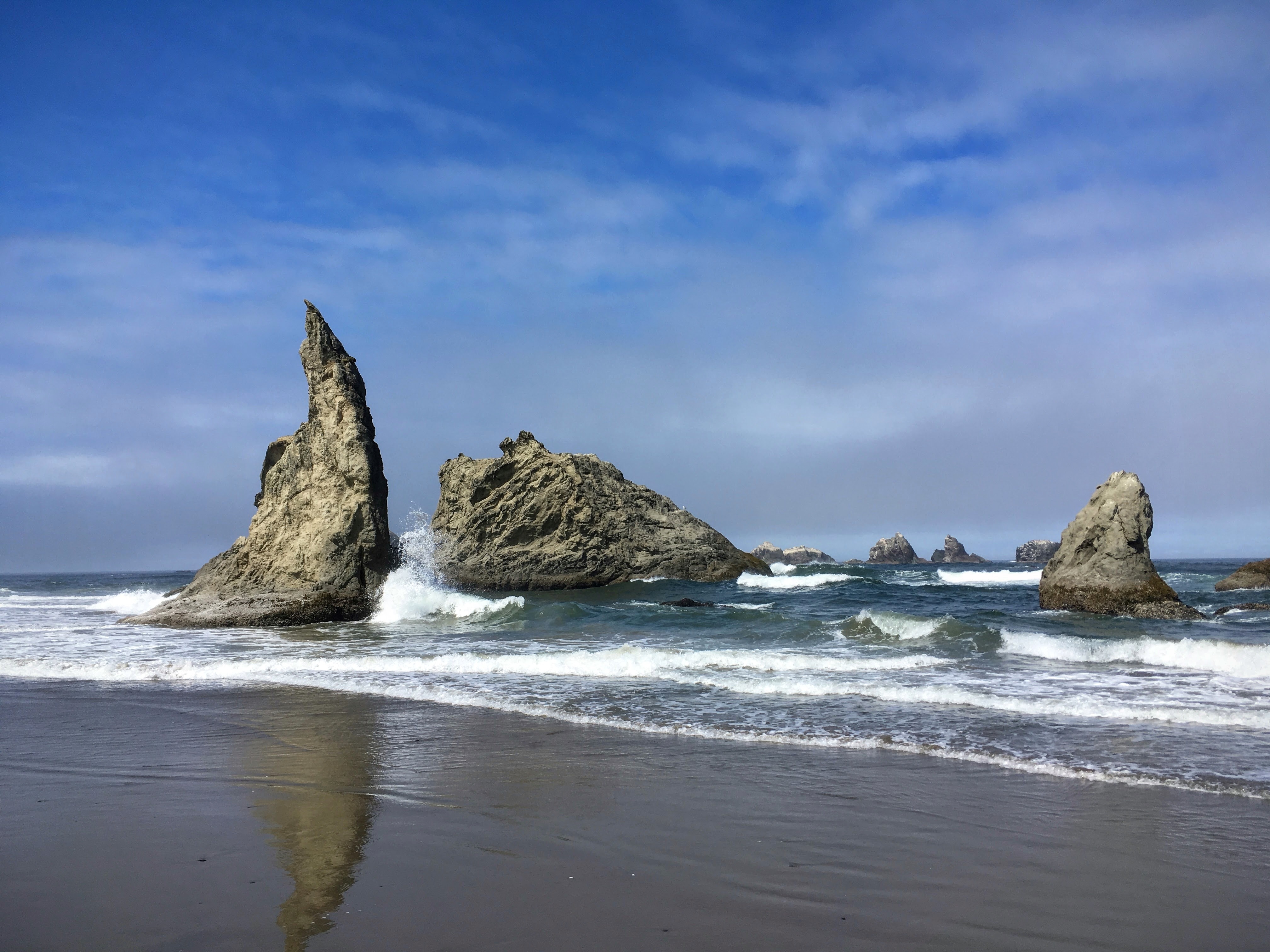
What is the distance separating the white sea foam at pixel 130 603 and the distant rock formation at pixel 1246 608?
28915 millimetres

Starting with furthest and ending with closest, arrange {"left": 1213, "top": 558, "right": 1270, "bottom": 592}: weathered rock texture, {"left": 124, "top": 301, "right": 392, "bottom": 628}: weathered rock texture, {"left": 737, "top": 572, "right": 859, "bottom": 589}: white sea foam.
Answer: {"left": 737, "top": 572, "right": 859, "bottom": 589}: white sea foam, {"left": 1213, "top": 558, "right": 1270, "bottom": 592}: weathered rock texture, {"left": 124, "top": 301, "right": 392, "bottom": 628}: weathered rock texture

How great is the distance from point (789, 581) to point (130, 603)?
26.2 m

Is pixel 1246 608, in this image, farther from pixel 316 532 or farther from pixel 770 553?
pixel 770 553

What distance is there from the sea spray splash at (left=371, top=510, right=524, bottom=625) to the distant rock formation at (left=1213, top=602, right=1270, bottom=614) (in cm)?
1736

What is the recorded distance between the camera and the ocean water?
7.35m

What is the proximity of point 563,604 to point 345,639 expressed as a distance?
261 inches

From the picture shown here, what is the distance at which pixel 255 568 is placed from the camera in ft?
61.9

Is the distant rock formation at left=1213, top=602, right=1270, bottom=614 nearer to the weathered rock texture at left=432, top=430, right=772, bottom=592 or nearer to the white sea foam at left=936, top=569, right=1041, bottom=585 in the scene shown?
the white sea foam at left=936, top=569, right=1041, bottom=585

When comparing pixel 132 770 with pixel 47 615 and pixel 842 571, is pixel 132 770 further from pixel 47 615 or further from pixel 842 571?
pixel 842 571

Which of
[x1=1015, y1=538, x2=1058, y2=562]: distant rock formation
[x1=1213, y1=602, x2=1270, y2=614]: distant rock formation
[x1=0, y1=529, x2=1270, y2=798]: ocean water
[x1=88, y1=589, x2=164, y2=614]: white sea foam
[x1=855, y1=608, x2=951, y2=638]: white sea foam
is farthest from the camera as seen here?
[x1=1015, y1=538, x2=1058, y2=562]: distant rock formation

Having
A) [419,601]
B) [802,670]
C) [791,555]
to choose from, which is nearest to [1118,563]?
[802,670]

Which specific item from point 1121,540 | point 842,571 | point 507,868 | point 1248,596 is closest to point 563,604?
point 1121,540

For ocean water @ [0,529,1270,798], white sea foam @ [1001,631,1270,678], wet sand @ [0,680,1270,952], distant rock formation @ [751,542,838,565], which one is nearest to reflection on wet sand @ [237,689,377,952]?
wet sand @ [0,680,1270,952]

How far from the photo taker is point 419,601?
19578 mm
